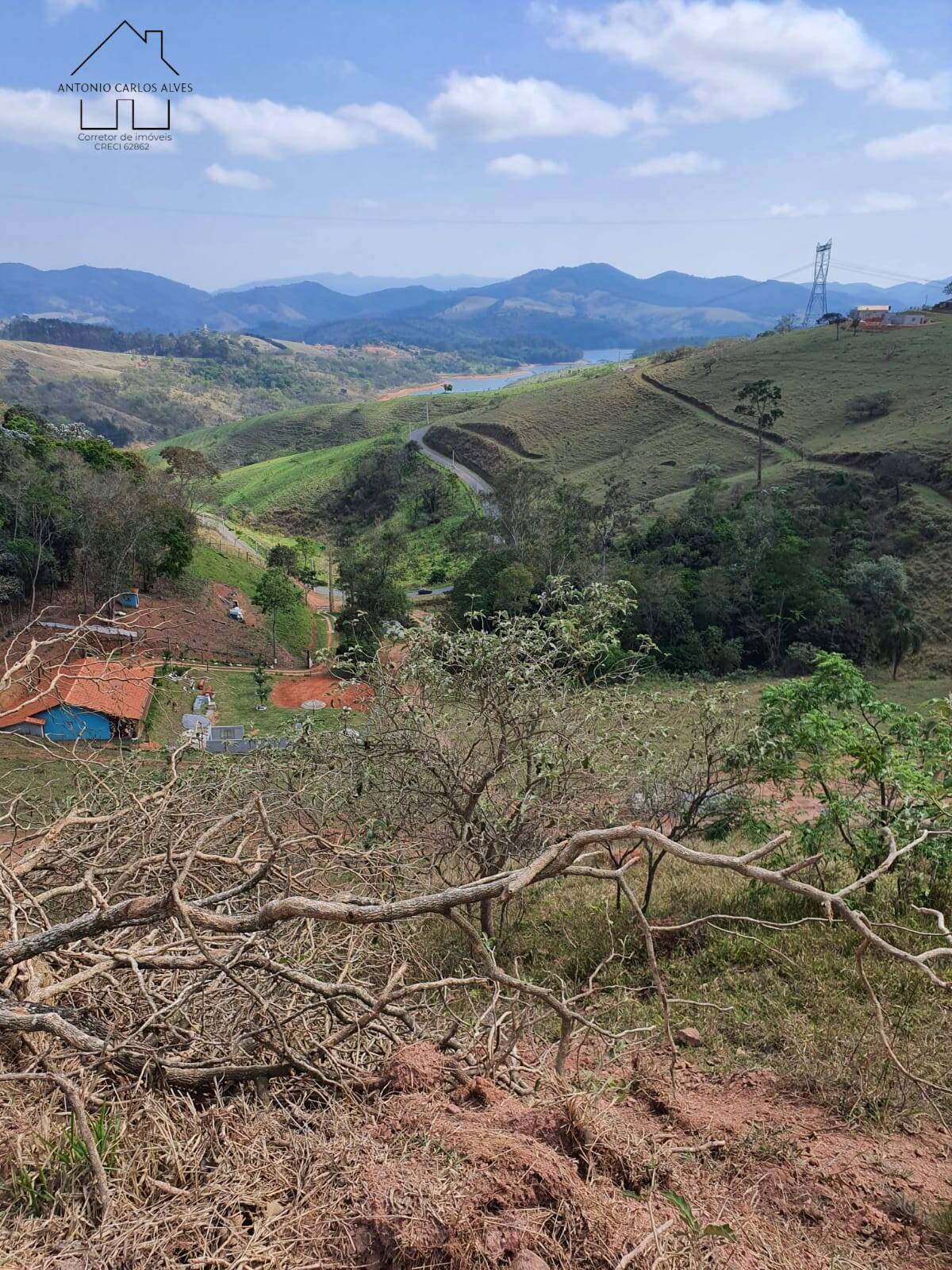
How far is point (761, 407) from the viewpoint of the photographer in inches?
1828

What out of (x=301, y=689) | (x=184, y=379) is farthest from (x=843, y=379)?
(x=184, y=379)

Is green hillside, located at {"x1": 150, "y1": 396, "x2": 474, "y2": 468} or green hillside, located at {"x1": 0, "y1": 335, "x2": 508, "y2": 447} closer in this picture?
green hillside, located at {"x1": 150, "y1": 396, "x2": 474, "y2": 468}

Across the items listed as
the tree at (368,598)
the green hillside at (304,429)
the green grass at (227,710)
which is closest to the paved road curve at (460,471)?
the green hillside at (304,429)

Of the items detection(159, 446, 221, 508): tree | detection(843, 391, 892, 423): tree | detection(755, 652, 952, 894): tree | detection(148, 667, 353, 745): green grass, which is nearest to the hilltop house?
detection(843, 391, 892, 423): tree

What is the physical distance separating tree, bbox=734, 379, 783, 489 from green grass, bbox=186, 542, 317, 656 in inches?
927

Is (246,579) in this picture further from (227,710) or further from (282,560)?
(227,710)

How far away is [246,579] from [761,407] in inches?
1214

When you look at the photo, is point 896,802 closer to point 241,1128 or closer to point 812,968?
point 812,968

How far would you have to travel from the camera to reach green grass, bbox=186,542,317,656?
104 feet

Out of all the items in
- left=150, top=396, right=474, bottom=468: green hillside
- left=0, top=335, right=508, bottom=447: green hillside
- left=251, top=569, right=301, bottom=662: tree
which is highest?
left=0, top=335, right=508, bottom=447: green hillside

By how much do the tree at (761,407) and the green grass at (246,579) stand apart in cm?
2354

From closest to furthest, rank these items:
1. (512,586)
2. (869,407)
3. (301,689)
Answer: (301,689) < (512,586) < (869,407)

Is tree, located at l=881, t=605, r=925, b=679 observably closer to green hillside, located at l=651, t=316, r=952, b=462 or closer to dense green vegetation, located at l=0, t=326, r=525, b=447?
green hillside, located at l=651, t=316, r=952, b=462

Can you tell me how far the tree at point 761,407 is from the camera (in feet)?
140
